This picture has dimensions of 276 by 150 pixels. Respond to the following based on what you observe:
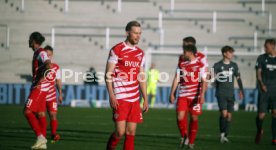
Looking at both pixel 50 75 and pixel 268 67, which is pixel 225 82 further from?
pixel 50 75

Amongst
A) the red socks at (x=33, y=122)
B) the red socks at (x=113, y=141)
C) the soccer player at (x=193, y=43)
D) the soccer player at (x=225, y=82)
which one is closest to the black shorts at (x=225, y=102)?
the soccer player at (x=225, y=82)

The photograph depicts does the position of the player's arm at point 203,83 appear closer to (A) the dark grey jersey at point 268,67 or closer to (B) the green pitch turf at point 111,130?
(B) the green pitch turf at point 111,130

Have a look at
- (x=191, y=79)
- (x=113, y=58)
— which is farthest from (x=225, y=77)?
(x=113, y=58)

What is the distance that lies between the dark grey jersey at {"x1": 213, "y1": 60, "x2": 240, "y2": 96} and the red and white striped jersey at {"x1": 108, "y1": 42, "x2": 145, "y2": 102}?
244 inches

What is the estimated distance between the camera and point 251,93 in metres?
33.0

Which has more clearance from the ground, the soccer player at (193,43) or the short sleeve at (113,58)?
the soccer player at (193,43)

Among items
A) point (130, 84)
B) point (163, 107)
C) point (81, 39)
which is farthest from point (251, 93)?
point (130, 84)

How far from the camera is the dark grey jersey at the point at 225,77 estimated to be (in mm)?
16986

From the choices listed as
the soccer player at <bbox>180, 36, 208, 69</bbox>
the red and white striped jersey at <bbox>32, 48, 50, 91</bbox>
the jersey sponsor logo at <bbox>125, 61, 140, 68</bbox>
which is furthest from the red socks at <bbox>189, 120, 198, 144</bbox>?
the jersey sponsor logo at <bbox>125, 61, 140, 68</bbox>

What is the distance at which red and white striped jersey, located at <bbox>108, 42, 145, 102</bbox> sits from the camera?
11.0 meters

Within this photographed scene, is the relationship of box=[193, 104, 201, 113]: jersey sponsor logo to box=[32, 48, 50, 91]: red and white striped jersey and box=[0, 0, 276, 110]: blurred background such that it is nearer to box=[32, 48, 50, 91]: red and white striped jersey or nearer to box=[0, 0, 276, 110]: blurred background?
box=[32, 48, 50, 91]: red and white striped jersey

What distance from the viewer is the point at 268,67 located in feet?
53.5

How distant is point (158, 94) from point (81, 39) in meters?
6.46

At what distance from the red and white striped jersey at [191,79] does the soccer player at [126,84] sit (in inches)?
163
